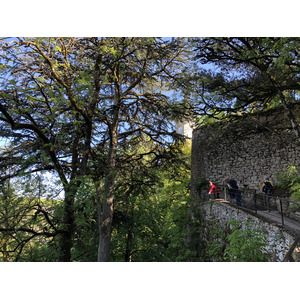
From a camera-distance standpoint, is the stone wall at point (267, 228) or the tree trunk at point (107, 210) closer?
the stone wall at point (267, 228)

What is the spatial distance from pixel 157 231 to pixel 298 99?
554 cm

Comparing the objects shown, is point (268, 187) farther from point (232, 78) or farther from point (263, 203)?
point (232, 78)

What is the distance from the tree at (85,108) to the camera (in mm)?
4418

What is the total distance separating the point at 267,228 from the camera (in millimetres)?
3877

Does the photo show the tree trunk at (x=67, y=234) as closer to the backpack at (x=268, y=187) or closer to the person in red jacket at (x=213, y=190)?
the person in red jacket at (x=213, y=190)

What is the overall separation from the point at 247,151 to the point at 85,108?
5377 mm

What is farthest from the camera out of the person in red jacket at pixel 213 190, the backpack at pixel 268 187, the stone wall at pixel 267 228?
the person in red jacket at pixel 213 190

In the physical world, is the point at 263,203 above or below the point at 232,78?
below

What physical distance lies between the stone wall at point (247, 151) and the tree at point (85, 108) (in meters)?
1.92

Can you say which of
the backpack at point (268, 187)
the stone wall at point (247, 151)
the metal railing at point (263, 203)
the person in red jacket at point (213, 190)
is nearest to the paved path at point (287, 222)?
the metal railing at point (263, 203)

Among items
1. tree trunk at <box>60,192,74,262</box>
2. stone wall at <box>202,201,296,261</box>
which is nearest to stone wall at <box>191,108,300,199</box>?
stone wall at <box>202,201,296,261</box>

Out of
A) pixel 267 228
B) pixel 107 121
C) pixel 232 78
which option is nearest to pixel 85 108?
pixel 107 121

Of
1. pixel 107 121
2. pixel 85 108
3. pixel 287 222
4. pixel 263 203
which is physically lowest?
pixel 287 222

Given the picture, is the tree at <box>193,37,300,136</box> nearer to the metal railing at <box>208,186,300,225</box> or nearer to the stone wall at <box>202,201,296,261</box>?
the metal railing at <box>208,186,300,225</box>
